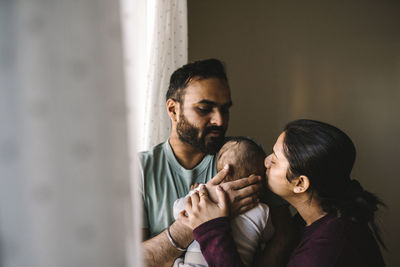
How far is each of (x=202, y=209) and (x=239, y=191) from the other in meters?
0.18

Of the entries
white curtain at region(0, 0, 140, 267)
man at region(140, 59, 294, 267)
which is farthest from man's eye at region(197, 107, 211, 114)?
white curtain at region(0, 0, 140, 267)

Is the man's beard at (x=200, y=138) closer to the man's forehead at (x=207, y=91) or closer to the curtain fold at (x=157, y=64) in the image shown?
the man's forehead at (x=207, y=91)

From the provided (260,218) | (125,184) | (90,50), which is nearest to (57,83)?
(90,50)

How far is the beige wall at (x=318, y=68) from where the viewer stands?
8.52 ft

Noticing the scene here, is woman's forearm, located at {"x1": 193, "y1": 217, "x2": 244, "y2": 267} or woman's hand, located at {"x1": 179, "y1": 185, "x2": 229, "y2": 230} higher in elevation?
woman's hand, located at {"x1": 179, "y1": 185, "x2": 229, "y2": 230}

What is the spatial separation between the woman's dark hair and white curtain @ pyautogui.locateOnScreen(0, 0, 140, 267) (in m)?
0.86

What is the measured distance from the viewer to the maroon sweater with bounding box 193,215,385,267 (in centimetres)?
98

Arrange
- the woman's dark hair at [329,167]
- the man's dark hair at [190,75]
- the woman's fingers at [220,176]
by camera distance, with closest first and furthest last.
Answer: the woman's dark hair at [329,167] < the woman's fingers at [220,176] < the man's dark hair at [190,75]

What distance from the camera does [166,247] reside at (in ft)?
3.78

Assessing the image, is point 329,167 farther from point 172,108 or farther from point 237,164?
point 172,108

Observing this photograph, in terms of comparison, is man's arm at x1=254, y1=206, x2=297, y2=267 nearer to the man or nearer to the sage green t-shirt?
the man

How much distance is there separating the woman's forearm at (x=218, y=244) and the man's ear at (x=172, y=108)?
0.72m

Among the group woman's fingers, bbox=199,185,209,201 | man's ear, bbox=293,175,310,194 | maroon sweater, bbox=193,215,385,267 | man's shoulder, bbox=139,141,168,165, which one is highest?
man's shoulder, bbox=139,141,168,165

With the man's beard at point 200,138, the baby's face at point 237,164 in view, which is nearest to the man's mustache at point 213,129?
the man's beard at point 200,138
